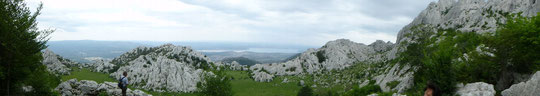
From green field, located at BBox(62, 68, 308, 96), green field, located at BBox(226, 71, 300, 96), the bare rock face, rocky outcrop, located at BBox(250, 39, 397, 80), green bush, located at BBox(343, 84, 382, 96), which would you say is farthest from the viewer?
rocky outcrop, located at BBox(250, 39, 397, 80)

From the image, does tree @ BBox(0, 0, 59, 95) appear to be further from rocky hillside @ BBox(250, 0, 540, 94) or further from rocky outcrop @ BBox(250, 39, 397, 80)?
rocky outcrop @ BBox(250, 39, 397, 80)

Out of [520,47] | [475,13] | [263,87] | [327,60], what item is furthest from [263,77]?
[520,47]

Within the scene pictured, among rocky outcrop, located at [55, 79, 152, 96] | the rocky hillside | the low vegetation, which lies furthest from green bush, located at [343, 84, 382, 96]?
the rocky hillside

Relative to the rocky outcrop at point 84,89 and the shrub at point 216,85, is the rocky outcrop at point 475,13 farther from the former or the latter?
the rocky outcrop at point 84,89

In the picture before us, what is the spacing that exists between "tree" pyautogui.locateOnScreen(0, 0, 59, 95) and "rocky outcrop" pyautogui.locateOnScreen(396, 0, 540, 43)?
2357 inches

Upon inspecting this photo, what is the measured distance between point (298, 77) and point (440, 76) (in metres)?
123

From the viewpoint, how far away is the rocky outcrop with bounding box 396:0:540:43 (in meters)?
74.0

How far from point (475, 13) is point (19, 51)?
13516 centimetres

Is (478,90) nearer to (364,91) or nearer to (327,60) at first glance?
(364,91)

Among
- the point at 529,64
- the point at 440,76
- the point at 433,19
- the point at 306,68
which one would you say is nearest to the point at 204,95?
the point at 440,76

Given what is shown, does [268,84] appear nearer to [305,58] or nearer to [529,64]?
[305,58]

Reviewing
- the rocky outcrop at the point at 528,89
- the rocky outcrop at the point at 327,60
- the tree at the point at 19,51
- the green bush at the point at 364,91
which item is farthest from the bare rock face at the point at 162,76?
the rocky outcrop at the point at 528,89

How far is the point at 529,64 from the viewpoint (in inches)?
760

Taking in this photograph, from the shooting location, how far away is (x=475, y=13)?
326ft
